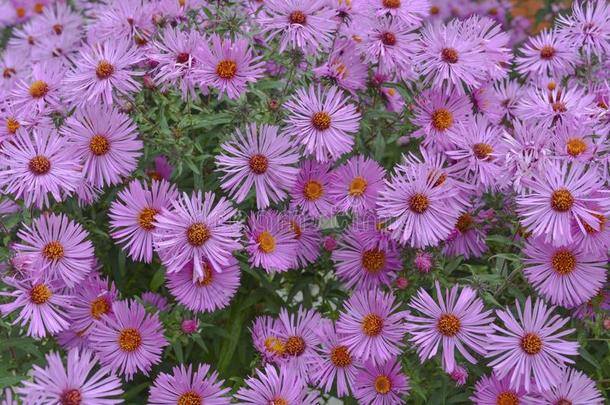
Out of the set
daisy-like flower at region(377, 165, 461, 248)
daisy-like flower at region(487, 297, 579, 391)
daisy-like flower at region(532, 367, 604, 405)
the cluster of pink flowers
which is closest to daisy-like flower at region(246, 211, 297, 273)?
the cluster of pink flowers

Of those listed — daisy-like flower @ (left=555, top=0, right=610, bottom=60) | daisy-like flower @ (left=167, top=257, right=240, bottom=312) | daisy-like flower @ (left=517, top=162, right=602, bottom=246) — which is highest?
daisy-like flower @ (left=555, top=0, right=610, bottom=60)

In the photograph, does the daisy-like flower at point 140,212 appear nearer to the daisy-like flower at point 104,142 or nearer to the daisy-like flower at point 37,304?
the daisy-like flower at point 104,142

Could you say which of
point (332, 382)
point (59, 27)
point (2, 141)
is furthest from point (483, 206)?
point (59, 27)

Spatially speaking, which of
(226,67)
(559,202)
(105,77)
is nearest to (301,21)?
(226,67)

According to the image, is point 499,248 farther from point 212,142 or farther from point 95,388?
point 95,388

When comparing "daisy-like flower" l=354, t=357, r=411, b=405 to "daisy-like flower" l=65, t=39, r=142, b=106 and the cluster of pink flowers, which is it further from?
"daisy-like flower" l=65, t=39, r=142, b=106

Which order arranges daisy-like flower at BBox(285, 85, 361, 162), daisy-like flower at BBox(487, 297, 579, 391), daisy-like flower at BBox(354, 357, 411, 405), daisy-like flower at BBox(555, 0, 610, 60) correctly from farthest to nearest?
daisy-like flower at BBox(555, 0, 610, 60) < daisy-like flower at BBox(285, 85, 361, 162) < daisy-like flower at BBox(354, 357, 411, 405) < daisy-like flower at BBox(487, 297, 579, 391)

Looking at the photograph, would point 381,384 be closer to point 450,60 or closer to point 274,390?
point 274,390
